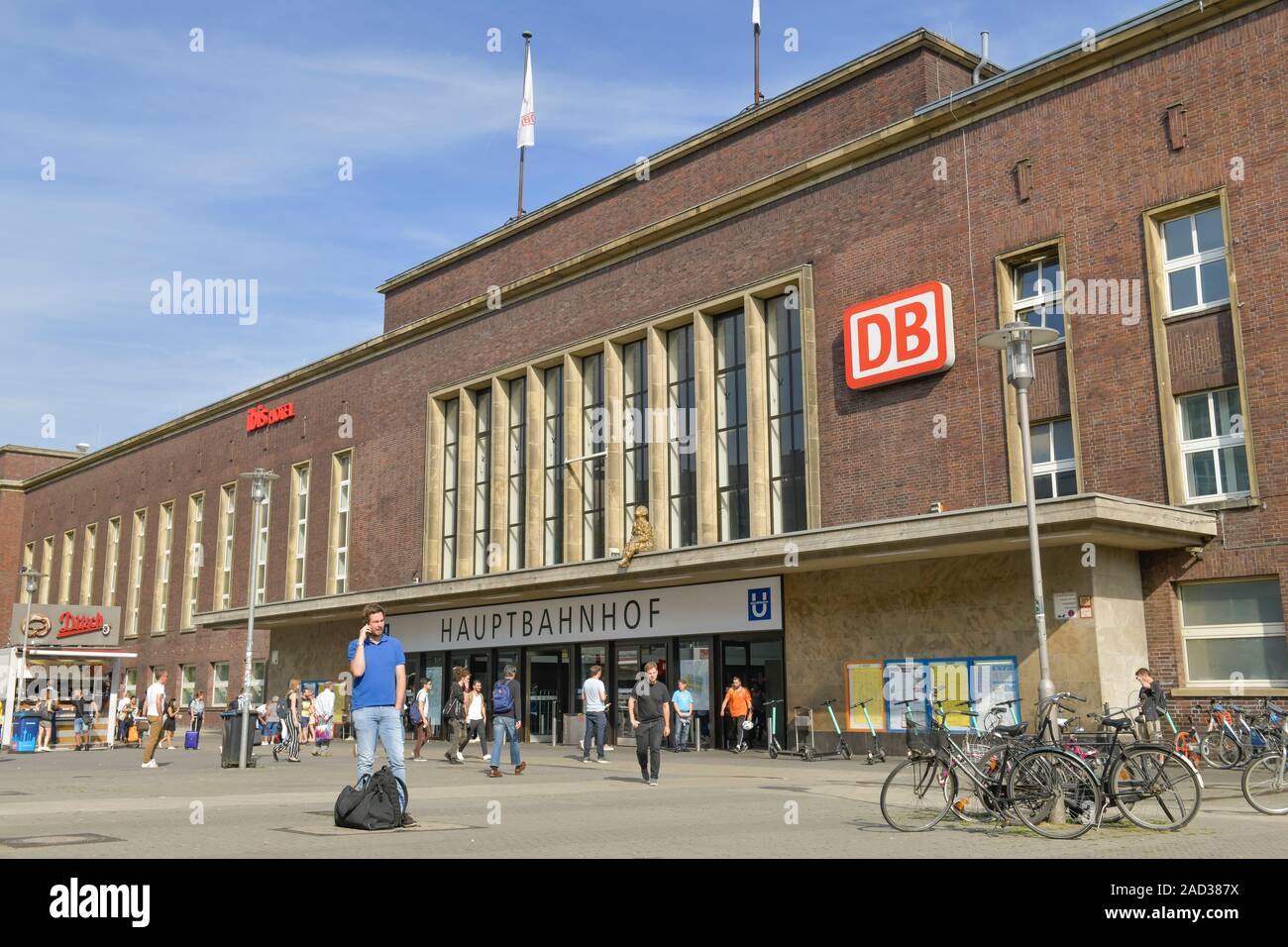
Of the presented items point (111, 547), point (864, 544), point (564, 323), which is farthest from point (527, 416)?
point (111, 547)

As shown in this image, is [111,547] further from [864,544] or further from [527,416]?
[864,544]

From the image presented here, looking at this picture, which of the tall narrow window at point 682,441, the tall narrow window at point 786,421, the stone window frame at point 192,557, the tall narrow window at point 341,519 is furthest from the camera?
the stone window frame at point 192,557

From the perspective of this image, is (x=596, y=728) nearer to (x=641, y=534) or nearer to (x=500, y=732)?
(x=500, y=732)

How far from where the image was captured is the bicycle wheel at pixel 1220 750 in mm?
18859

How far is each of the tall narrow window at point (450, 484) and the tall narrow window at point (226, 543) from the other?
52.5ft

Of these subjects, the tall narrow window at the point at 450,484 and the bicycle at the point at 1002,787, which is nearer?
the bicycle at the point at 1002,787

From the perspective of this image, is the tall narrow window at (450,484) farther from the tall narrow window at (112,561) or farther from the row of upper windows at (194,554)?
the tall narrow window at (112,561)

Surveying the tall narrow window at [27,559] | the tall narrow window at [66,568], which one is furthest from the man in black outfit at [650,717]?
the tall narrow window at [27,559]

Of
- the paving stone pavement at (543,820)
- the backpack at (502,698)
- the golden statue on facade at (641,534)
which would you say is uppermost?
the golden statue on facade at (641,534)

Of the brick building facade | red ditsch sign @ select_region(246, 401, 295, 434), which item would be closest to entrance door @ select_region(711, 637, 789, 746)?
the brick building facade

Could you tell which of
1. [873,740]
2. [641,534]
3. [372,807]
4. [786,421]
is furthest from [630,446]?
[372,807]

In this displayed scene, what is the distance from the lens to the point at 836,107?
96.0ft

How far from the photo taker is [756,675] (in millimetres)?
27266

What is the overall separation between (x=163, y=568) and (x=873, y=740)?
41889mm
